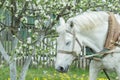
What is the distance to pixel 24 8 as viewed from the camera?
24.0 ft

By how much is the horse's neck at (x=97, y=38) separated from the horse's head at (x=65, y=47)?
26 centimetres

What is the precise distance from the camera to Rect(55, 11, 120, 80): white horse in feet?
18.8

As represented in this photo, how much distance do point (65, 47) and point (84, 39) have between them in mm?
339

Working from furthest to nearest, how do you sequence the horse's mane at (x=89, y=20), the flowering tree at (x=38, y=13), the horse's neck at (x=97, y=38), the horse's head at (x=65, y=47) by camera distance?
1. the flowering tree at (x=38, y=13)
2. the horse's neck at (x=97, y=38)
3. the horse's mane at (x=89, y=20)
4. the horse's head at (x=65, y=47)

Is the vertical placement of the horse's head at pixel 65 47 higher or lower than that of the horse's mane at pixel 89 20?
lower

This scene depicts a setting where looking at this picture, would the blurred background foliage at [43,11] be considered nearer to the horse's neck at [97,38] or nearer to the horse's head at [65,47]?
the horse's neck at [97,38]

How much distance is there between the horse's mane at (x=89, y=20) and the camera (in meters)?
5.87

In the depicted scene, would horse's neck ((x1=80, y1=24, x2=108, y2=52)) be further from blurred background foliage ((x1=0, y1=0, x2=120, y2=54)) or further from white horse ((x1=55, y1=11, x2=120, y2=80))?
blurred background foliage ((x1=0, y1=0, x2=120, y2=54))


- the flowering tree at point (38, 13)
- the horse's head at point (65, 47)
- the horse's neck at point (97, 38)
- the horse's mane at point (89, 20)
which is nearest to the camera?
the horse's head at point (65, 47)

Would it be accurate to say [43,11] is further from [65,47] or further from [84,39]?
[65,47]

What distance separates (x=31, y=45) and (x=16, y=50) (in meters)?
0.28

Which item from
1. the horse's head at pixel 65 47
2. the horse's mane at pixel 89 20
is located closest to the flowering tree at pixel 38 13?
the horse's mane at pixel 89 20

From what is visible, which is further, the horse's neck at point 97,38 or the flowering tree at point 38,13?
the flowering tree at point 38,13

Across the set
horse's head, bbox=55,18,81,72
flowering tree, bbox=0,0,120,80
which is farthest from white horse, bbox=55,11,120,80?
flowering tree, bbox=0,0,120,80
